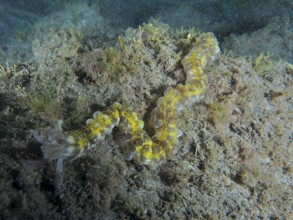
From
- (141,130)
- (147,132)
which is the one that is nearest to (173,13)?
(147,132)

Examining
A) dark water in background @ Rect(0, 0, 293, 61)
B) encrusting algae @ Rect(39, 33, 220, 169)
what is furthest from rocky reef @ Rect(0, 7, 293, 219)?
dark water in background @ Rect(0, 0, 293, 61)

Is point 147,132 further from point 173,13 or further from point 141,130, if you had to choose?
point 173,13

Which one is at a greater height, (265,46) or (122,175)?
(265,46)

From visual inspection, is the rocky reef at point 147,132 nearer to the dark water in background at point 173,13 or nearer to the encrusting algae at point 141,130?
the encrusting algae at point 141,130

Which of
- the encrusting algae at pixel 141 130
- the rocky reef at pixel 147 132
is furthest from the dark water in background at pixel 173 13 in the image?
the encrusting algae at pixel 141 130

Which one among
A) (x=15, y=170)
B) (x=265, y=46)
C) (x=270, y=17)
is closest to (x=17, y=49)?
(x=15, y=170)

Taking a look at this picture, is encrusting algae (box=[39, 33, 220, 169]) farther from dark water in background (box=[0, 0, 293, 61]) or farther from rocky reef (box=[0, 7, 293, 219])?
dark water in background (box=[0, 0, 293, 61])

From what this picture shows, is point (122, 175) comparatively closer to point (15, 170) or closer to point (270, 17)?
point (15, 170)
